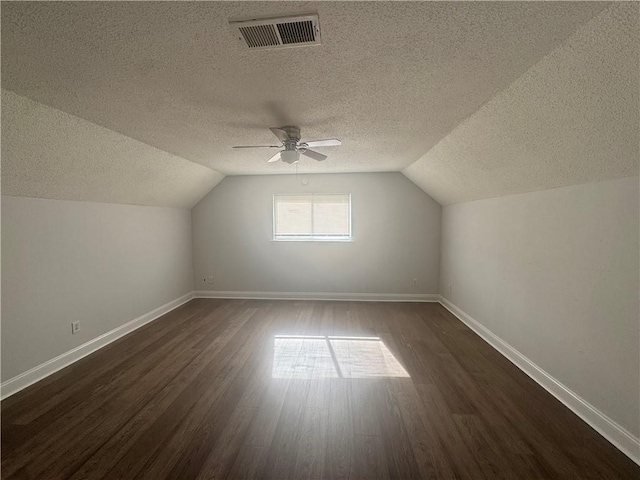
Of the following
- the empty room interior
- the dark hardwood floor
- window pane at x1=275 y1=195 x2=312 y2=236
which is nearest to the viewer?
the empty room interior

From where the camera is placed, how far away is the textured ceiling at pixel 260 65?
1.21m

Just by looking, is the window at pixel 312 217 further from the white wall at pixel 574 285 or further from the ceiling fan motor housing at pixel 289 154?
the ceiling fan motor housing at pixel 289 154

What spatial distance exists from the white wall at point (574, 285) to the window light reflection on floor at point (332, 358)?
4.27ft

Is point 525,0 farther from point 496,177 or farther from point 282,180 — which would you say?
point 282,180

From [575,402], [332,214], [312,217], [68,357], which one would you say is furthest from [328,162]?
[68,357]

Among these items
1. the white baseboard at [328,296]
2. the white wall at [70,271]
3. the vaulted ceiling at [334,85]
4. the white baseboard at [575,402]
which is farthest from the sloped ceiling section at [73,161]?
the white baseboard at [575,402]

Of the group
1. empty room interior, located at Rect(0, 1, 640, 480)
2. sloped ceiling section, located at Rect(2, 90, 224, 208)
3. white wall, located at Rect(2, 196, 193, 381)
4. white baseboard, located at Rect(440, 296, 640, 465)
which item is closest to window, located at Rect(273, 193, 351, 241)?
empty room interior, located at Rect(0, 1, 640, 480)

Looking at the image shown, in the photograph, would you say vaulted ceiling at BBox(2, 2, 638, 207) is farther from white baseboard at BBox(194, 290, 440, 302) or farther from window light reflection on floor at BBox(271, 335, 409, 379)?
white baseboard at BBox(194, 290, 440, 302)

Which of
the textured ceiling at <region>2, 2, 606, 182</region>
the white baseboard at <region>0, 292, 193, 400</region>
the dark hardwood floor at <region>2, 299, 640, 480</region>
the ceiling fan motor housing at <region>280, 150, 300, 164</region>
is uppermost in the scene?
the textured ceiling at <region>2, 2, 606, 182</region>

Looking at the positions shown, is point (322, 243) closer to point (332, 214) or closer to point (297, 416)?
point (332, 214)

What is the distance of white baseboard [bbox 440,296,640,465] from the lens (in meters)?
1.78

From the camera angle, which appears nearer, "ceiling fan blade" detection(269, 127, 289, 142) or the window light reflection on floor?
"ceiling fan blade" detection(269, 127, 289, 142)

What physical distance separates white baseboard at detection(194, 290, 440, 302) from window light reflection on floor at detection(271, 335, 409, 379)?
65.6 inches

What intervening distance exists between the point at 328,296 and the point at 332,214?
1.53m
